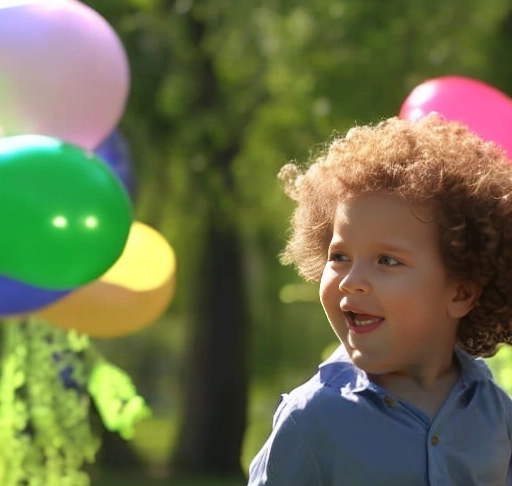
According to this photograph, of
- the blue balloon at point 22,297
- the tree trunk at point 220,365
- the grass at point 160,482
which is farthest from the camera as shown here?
the tree trunk at point 220,365

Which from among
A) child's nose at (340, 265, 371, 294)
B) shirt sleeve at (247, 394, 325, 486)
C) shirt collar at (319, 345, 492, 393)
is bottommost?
shirt sleeve at (247, 394, 325, 486)

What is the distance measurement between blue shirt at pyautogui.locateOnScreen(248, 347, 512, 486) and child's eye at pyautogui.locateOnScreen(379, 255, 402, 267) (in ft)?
0.52

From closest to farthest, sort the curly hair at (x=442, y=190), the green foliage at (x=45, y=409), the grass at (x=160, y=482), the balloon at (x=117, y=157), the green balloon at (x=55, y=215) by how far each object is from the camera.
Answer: the curly hair at (x=442, y=190) → the green balloon at (x=55, y=215) → the green foliage at (x=45, y=409) → the balloon at (x=117, y=157) → the grass at (x=160, y=482)

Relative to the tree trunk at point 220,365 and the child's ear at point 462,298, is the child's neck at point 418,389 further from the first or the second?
the tree trunk at point 220,365

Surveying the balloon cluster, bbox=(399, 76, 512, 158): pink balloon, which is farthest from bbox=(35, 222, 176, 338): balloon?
bbox=(399, 76, 512, 158): pink balloon

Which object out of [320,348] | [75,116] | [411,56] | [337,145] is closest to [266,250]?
[320,348]

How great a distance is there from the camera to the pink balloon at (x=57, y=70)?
10.7ft

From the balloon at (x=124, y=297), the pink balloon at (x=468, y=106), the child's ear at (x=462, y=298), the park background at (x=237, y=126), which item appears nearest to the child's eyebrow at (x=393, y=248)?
the child's ear at (x=462, y=298)

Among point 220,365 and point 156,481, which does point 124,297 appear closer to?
point 220,365

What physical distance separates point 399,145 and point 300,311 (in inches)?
384

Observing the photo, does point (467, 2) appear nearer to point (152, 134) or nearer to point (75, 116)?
point (152, 134)

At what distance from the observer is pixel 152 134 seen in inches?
308

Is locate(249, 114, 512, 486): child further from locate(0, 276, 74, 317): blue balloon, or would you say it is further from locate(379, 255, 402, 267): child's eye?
locate(0, 276, 74, 317): blue balloon

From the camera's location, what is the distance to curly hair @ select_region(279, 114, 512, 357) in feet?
6.01
